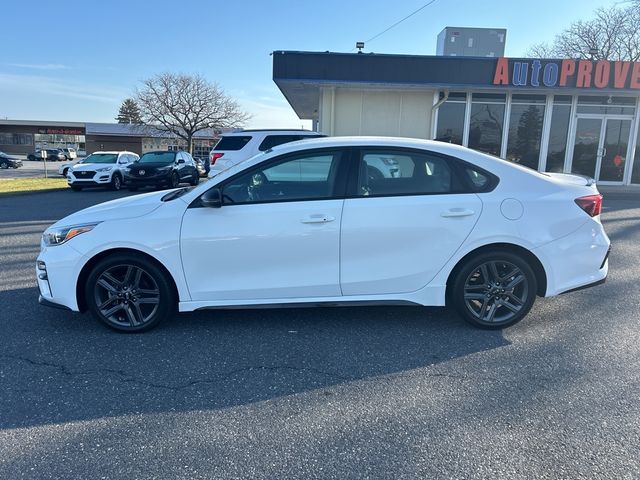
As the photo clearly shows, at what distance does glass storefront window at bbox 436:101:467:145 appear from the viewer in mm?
16547

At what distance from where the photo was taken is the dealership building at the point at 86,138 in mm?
62062

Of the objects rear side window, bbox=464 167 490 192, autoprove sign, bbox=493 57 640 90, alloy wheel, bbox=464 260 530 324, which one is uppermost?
autoprove sign, bbox=493 57 640 90

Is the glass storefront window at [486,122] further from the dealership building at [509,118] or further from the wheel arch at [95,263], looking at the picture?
the wheel arch at [95,263]

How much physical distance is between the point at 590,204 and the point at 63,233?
4574 mm

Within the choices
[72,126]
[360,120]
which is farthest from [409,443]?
[72,126]

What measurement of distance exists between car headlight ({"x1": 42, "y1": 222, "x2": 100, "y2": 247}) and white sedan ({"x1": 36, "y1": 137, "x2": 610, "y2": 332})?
0.4 inches

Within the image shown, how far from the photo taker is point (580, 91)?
15656mm

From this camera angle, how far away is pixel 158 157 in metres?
19.8

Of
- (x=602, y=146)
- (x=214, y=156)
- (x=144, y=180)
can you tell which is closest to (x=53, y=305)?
(x=214, y=156)

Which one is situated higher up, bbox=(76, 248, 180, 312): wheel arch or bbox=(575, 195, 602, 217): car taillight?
bbox=(575, 195, 602, 217): car taillight

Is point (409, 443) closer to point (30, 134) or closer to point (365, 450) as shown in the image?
point (365, 450)

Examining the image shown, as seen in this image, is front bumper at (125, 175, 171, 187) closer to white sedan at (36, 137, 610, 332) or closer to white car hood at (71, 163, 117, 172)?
white car hood at (71, 163, 117, 172)

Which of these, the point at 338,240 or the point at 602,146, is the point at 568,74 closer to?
the point at 602,146

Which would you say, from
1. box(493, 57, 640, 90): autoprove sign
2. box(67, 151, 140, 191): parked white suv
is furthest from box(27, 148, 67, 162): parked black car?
box(493, 57, 640, 90): autoprove sign
